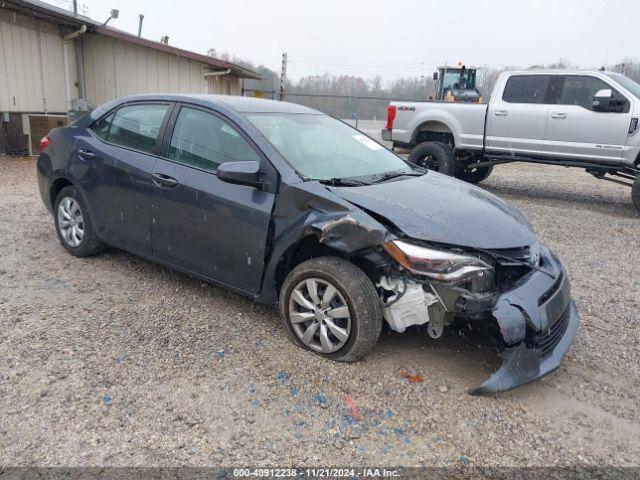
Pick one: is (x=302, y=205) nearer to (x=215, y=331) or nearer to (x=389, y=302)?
(x=389, y=302)

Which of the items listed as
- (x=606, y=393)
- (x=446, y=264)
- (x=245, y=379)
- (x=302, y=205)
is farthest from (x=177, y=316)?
(x=606, y=393)

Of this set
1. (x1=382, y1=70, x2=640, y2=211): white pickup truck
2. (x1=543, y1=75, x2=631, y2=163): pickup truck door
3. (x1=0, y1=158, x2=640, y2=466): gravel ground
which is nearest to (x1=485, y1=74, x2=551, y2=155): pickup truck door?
(x1=382, y1=70, x2=640, y2=211): white pickup truck

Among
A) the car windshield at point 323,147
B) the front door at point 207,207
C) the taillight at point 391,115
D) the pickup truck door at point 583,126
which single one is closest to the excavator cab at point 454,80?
the taillight at point 391,115

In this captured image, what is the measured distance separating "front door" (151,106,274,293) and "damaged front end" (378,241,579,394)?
964 millimetres

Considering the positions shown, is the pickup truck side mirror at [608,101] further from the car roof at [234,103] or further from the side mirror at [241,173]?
Result: the side mirror at [241,173]

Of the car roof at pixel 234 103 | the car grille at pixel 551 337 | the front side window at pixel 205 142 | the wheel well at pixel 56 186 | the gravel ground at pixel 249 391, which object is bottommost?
the gravel ground at pixel 249 391

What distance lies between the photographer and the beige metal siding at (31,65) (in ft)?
38.4

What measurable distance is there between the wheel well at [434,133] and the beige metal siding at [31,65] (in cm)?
936

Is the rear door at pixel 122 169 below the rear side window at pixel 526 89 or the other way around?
below

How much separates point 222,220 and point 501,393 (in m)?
2.11

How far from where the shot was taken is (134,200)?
4129 mm

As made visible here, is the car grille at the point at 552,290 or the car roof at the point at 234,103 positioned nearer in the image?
the car grille at the point at 552,290

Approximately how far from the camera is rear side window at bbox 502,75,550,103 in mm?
8859

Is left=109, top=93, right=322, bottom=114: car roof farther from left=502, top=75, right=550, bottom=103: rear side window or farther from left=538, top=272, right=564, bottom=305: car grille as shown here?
left=502, top=75, right=550, bottom=103: rear side window
